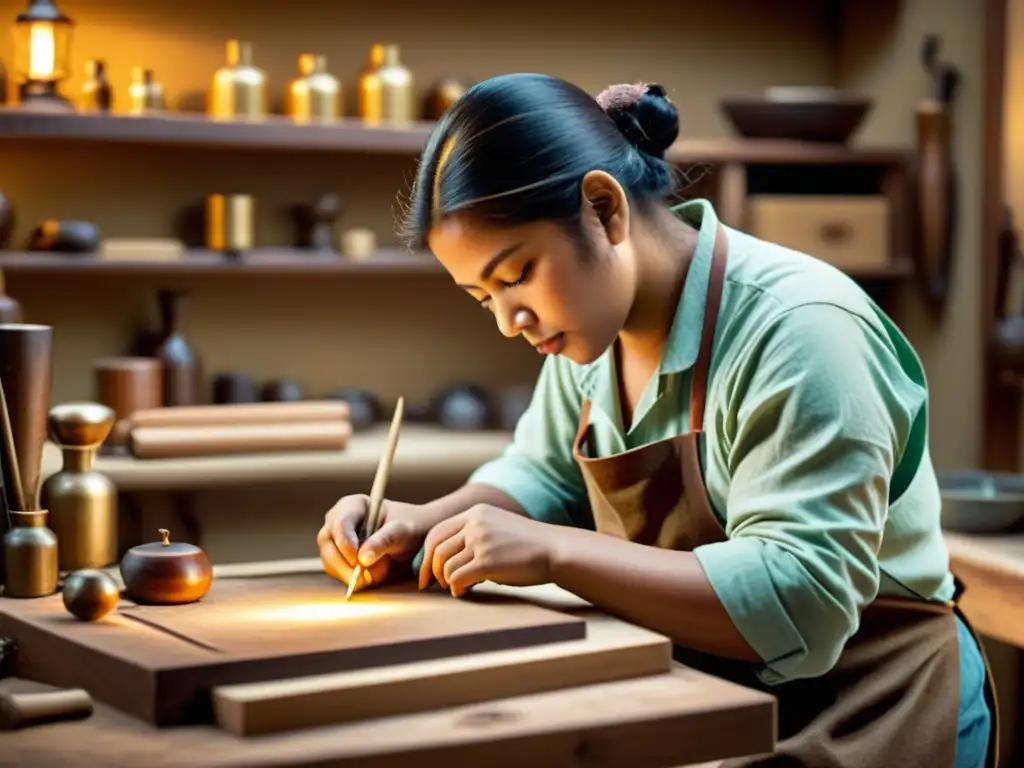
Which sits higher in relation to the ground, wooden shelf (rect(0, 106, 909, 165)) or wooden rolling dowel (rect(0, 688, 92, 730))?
wooden shelf (rect(0, 106, 909, 165))

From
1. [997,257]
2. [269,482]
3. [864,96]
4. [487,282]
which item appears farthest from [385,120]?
[487,282]

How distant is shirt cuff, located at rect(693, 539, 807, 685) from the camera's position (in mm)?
1581

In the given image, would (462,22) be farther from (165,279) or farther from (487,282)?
(487,282)

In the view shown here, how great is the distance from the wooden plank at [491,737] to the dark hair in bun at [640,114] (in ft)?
2.55

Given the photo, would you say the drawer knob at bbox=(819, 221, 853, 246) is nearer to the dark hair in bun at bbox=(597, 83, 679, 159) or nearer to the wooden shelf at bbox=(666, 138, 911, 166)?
the wooden shelf at bbox=(666, 138, 911, 166)

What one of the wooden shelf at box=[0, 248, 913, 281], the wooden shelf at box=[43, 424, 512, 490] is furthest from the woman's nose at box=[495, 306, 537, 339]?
the wooden shelf at box=[0, 248, 913, 281]

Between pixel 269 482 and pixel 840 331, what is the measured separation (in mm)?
2267

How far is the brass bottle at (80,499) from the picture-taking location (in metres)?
1.82

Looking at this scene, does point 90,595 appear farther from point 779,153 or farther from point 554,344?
point 779,153

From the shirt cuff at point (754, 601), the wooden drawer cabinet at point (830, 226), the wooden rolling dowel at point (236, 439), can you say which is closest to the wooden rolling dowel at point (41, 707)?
the shirt cuff at point (754, 601)

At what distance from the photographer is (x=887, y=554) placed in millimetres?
1839

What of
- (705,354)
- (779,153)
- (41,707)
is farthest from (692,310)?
(779,153)

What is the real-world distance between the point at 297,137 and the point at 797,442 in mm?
2734

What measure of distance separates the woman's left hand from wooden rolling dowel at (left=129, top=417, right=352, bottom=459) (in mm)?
2152
